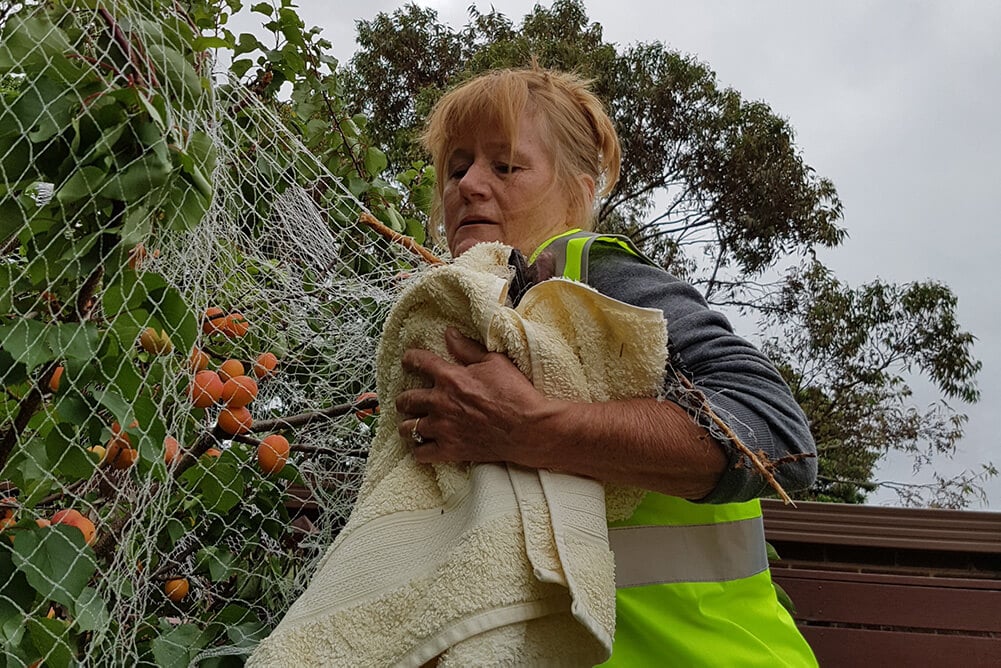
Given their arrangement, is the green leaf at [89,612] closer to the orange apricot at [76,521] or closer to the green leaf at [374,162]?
the orange apricot at [76,521]

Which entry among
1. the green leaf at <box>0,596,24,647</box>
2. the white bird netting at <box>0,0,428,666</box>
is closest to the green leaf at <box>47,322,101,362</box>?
the white bird netting at <box>0,0,428,666</box>

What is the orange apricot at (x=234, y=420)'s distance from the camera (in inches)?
51.4

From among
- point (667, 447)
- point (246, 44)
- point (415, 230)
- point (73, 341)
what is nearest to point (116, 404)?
point (73, 341)

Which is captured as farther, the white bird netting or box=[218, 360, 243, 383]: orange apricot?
box=[218, 360, 243, 383]: orange apricot

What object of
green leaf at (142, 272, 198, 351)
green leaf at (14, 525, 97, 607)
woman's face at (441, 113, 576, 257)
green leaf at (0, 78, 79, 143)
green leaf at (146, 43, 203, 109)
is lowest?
green leaf at (14, 525, 97, 607)

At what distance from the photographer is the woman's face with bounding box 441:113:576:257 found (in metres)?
1.25

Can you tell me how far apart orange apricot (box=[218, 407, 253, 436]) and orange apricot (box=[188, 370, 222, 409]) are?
34 mm

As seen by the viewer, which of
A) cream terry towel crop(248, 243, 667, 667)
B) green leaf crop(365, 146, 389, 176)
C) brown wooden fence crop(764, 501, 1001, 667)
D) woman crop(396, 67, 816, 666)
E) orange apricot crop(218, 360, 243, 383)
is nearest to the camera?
cream terry towel crop(248, 243, 667, 667)

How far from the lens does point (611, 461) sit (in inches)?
35.2

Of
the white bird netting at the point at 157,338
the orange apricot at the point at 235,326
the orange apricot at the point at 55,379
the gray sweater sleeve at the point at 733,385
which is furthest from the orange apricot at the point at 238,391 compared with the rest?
the gray sweater sleeve at the point at 733,385

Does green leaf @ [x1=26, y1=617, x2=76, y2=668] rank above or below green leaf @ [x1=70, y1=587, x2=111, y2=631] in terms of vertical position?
below

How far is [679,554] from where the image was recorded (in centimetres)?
99

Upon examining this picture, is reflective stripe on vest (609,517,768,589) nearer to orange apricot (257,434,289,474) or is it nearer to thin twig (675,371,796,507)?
thin twig (675,371,796,507)

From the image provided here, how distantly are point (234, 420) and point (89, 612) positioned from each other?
0.34m
